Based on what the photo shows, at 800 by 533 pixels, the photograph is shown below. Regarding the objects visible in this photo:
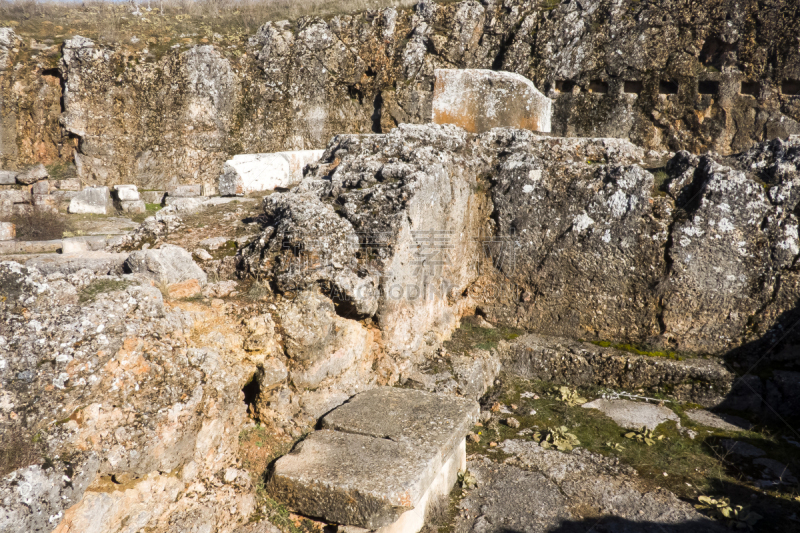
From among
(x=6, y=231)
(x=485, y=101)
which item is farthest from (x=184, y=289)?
(x=6, y=231)

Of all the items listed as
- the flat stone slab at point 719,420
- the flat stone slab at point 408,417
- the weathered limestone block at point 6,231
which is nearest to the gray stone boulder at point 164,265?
the flat stone slab at point 408,417

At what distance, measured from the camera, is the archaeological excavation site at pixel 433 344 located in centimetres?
234

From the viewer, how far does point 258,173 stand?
668 centimetres

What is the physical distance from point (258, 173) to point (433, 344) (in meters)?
3.57

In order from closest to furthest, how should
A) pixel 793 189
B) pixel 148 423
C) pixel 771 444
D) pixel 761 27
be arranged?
pixel 148 423, pixel 771 444, pixel 793 189, pixel 761 27

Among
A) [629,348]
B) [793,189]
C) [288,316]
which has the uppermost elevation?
[793,189]

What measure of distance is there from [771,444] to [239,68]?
12231mm

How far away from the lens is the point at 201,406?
2604mm

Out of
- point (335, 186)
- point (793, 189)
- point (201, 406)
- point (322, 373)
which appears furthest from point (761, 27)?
point (201, 406)

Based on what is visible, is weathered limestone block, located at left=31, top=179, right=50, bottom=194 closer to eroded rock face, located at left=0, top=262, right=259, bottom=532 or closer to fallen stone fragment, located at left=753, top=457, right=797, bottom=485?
eroded rock face, located at left=0, top=262, right=259, bottom=532

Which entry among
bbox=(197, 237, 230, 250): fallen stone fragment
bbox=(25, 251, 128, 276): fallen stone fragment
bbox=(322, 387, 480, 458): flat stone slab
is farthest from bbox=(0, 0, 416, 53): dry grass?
bbox=(322, 387, 480, 458): flat stone slab

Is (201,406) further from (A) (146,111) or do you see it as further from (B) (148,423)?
(A) (146,111)

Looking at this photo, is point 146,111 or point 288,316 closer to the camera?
point 288,316

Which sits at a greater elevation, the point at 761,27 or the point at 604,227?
the point at 761,27
